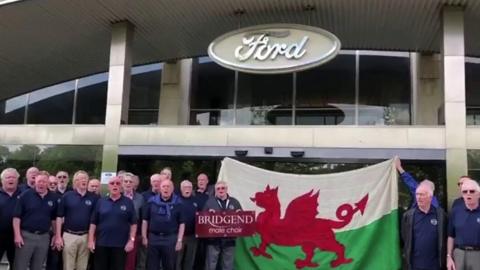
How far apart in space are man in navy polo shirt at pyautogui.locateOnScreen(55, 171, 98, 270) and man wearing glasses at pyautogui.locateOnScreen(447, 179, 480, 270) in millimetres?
4860

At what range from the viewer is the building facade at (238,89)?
43.2ft

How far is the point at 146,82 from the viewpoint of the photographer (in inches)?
719

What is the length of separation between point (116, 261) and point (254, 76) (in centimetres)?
1008

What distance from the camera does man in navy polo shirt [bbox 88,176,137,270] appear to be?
7910mm

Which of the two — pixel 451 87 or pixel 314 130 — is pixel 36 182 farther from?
pixel 451 87

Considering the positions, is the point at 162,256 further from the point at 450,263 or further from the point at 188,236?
the point at 450,263

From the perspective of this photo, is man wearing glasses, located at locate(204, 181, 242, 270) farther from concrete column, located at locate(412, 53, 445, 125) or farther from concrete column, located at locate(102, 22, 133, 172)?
concrete column, located at locate(412, 53, 445, 125)

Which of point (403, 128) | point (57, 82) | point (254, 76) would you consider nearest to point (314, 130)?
point (403, 128)

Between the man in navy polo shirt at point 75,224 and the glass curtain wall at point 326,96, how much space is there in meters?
8.93

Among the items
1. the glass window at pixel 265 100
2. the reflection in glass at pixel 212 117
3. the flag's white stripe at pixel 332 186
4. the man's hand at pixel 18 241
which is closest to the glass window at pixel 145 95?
the reflection in glass at pixel 212 117

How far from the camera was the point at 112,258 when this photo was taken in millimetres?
7977

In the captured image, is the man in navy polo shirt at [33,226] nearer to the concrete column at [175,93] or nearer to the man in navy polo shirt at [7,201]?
the man in navy polo shirt at [7,201]

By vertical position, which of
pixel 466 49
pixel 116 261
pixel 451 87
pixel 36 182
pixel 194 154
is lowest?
pixel 116 261

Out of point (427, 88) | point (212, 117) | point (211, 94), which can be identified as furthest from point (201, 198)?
point (427, 88)
